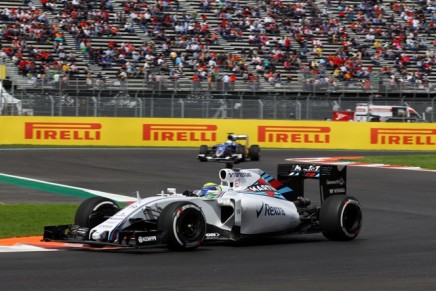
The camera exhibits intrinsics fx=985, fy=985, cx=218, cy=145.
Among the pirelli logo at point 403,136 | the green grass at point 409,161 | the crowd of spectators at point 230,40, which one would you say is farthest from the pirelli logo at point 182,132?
the green grass at point 409,161

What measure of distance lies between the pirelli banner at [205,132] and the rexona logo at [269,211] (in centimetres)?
2530

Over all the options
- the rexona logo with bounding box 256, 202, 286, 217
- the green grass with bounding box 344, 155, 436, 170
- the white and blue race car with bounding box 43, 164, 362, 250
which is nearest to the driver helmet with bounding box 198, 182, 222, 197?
the white and blue race car with bounding box 43, 164, 362, 250

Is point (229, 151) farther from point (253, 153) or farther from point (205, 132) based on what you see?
point (205, 132)

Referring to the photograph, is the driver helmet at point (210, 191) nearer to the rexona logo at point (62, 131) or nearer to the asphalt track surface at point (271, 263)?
the asphalt track surface at point (271, 263)

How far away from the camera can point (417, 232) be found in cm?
1377

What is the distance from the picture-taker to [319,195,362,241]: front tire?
484 inches

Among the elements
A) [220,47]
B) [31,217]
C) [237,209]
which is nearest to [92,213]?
[237,209]

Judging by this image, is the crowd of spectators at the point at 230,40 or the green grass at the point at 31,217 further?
the crowd of spectators at the point at 230,40

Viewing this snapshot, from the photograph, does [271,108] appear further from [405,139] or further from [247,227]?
[247,227]

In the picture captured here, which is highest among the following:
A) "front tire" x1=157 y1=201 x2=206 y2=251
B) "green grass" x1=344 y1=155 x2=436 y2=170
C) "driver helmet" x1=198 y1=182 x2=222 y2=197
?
"driver helmet" x1=198 y1=182 x2=222 y2=197

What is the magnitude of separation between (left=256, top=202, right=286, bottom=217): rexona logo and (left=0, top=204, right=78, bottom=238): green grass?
2959 millimetres

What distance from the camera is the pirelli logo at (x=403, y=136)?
40.3 meters

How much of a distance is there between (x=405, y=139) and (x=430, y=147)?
3.84ft

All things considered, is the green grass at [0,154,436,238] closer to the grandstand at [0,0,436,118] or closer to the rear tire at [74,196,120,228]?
the rear tire at [74,196,120,228]
